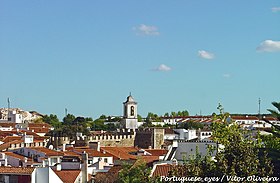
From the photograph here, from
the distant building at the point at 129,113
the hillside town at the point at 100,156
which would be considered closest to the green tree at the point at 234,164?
the hillside town at the point at 100,156

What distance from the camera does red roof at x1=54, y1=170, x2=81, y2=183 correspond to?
2817 centimetres

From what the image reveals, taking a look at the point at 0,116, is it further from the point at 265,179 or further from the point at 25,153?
the point at 265,179

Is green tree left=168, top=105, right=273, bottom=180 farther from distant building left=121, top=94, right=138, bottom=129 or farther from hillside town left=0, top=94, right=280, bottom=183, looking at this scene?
distant building left=121, top=94, right=138, bottom=129

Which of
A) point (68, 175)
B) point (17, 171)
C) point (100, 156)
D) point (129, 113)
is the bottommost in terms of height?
point (68, 175)

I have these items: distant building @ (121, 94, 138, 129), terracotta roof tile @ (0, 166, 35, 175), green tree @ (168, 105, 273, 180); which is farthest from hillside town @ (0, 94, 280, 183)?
distant building @ (121, 94, 138, 129)

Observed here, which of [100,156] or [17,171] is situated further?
[100,156]

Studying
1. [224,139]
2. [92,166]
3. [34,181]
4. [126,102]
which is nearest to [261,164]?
[224,139]

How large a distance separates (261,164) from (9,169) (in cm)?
1692

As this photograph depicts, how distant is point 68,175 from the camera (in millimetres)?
28797

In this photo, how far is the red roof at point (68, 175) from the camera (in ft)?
92.4

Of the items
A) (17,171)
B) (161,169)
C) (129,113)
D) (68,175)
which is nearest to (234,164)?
(161,169)

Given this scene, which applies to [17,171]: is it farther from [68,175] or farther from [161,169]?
[161,169]

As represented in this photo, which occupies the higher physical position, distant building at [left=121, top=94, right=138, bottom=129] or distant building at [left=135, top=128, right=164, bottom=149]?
distant building at [left=121, top=94, right=138, bottom=129]

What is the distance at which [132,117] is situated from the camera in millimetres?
81188
